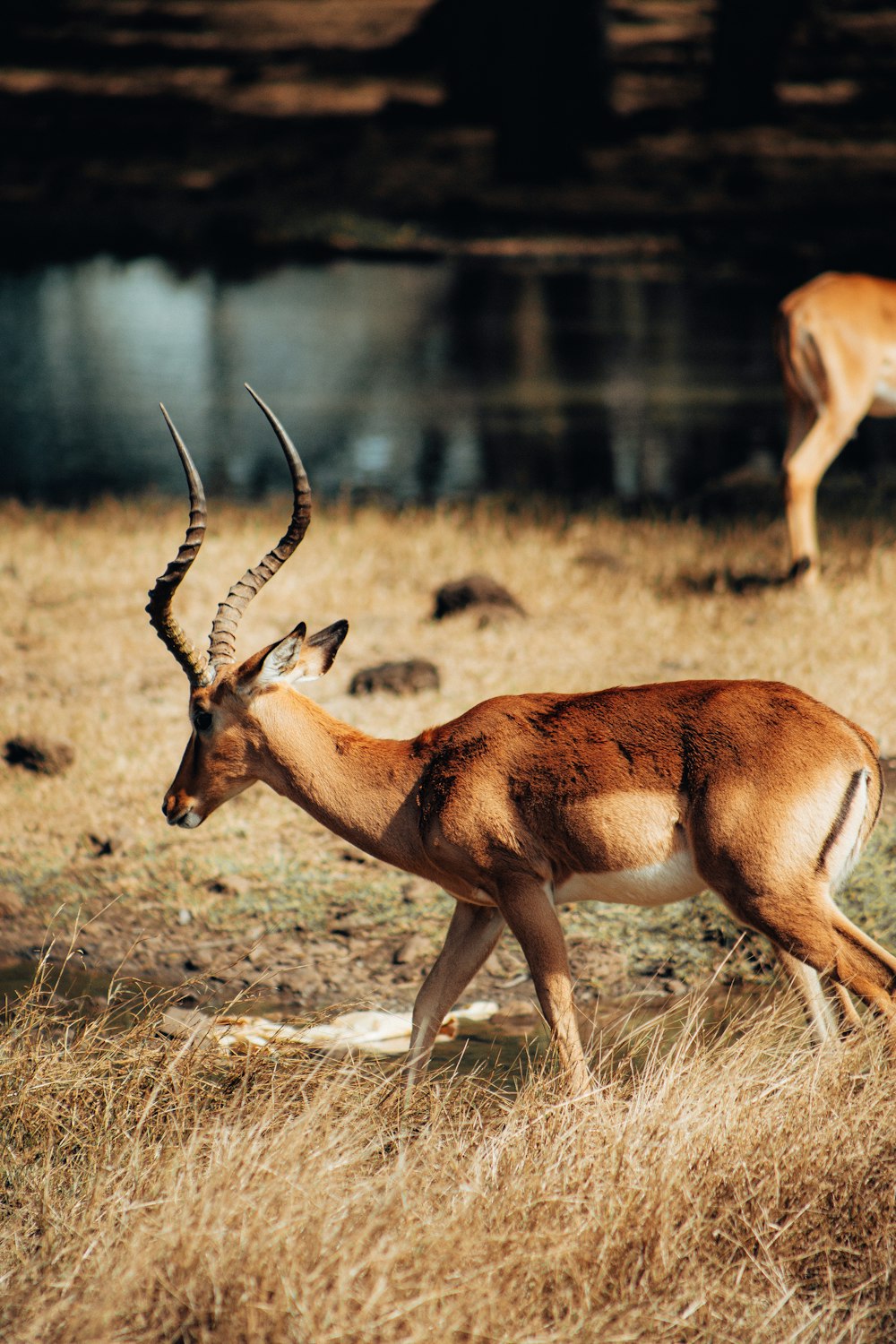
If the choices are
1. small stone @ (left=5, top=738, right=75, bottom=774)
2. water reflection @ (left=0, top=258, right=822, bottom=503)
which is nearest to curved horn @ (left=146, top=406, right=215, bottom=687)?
small stone @ (left=5, top=738, right=75, bottom=774)

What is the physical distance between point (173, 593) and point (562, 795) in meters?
1.16

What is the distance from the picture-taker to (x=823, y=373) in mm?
9078

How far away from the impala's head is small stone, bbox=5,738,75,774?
2342 mm

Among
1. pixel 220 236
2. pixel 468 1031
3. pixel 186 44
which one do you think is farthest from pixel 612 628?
pixel 186 44

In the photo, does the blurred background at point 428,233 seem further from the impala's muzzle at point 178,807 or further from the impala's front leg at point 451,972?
the impala's front leg at point 451,972

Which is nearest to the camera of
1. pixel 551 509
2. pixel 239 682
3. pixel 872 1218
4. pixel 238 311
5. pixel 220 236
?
pixel 872 1218

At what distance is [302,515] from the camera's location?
14.7 ft

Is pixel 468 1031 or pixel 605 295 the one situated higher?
pixel 468 1031

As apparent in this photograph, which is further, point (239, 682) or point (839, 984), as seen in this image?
point (239, 682)

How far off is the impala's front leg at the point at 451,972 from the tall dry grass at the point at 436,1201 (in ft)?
0.63

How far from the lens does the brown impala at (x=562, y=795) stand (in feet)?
13.0

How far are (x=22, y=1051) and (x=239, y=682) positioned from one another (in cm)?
107

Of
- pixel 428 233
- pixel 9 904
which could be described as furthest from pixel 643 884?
pixel 428 233

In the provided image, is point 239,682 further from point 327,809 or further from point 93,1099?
point 93,1099
